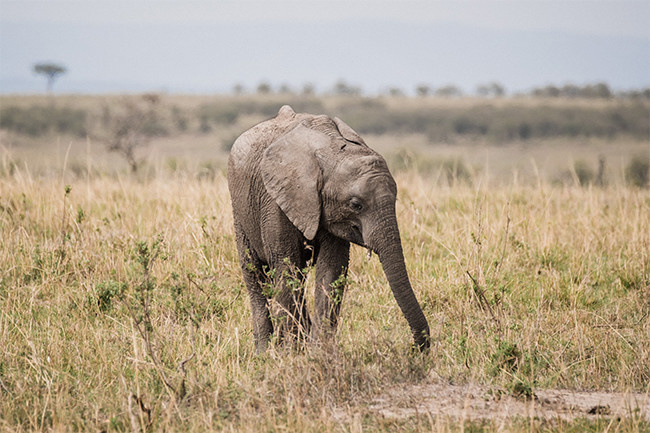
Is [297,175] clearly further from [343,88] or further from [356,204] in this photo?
[343,88]

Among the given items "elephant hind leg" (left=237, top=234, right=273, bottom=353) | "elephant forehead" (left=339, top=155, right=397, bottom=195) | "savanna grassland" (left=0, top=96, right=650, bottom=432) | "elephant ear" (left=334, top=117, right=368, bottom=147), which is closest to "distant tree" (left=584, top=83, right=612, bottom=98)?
"savanna grassland" (left=0, top=96, right=650, bottom=432)

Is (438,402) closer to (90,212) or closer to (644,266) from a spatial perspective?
(644,266)

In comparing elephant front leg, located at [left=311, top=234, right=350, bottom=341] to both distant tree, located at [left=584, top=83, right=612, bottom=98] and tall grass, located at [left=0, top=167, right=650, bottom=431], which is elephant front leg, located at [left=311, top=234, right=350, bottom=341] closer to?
tall grass, located at [left=0, top=167, right=650, bottom=431]

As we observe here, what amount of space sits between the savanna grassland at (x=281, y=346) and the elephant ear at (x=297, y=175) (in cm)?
82

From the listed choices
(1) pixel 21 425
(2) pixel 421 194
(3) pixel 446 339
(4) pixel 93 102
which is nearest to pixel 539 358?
(3) pixel 446 339

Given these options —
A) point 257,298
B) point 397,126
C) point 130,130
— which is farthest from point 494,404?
point 397,126

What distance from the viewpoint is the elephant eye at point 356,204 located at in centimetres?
508

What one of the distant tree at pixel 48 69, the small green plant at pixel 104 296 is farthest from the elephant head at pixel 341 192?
the distant tree at pixel 48 69

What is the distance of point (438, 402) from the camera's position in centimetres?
485

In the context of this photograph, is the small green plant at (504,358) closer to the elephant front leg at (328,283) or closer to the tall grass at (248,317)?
the tall grass at (248,317)

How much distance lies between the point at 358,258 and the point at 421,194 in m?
3.05

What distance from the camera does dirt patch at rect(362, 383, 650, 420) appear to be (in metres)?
4.67

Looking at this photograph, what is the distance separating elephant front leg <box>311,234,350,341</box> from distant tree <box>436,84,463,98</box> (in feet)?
239

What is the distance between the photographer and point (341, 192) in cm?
514
